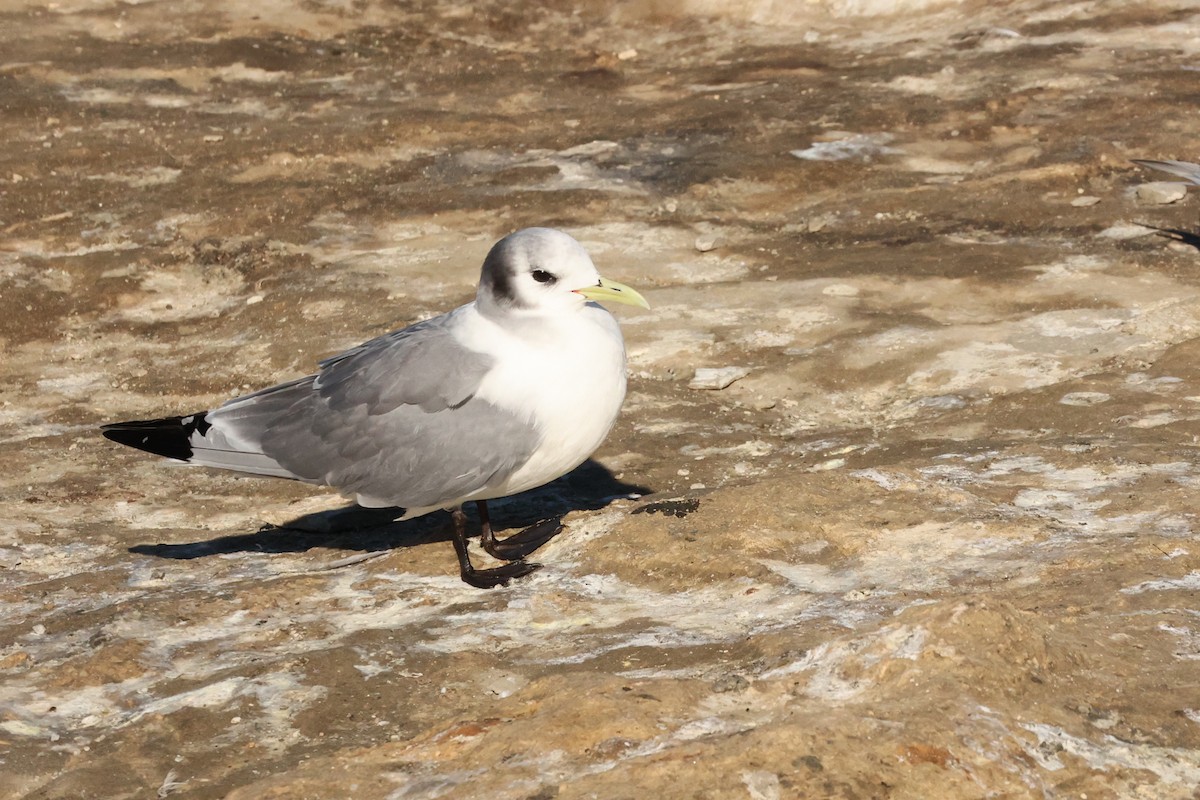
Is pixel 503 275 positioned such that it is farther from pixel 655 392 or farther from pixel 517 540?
pixel 655 392

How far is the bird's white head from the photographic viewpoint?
4980 millimetres

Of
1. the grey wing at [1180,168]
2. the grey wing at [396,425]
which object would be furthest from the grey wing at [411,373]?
the grey wing at [1180,168]

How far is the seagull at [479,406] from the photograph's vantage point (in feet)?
16.3

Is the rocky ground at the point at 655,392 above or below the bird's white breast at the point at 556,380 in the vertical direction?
below

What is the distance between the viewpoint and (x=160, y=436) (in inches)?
215

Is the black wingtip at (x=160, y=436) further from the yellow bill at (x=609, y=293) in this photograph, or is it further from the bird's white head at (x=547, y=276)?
the yellow bill at (x=609, y=293)

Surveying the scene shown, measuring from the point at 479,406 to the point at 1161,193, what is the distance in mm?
6793

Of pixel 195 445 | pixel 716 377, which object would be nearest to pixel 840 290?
pixel 716 377

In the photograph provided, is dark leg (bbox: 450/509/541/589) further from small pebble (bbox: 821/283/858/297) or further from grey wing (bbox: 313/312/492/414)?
small pebble (bbox: 821/283/858/297)

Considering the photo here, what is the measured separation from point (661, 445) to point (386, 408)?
6.61ft

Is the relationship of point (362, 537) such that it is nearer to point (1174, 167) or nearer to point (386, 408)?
point (386, 408)

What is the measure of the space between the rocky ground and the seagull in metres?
0.35

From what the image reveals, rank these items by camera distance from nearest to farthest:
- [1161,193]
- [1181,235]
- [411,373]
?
1. [411,373]
2. [1181,235]
3. [1161,193]

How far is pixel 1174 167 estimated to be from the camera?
9305 mm
